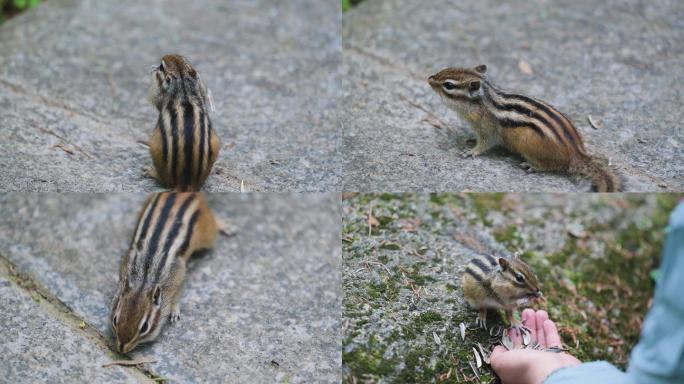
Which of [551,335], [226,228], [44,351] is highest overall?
[551,335]

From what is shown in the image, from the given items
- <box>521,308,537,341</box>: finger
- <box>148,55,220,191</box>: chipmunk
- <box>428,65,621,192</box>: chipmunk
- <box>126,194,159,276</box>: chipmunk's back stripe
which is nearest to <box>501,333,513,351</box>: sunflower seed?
<box>521,308,537,341</box>: finger

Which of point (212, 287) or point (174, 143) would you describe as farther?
point (212, 287)

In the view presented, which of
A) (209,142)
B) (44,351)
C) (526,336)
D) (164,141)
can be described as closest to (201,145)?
(209,142)

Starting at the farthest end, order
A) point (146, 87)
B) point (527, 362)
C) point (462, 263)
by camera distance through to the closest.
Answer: point (146, 87) < point (462, 263) < point (527, 362)

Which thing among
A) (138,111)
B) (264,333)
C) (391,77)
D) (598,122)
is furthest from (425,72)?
(264,333)

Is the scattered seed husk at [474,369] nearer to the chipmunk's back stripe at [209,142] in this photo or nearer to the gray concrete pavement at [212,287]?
the gray concrete pavement at [212,287]

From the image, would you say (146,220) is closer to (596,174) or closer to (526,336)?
(526,336)
